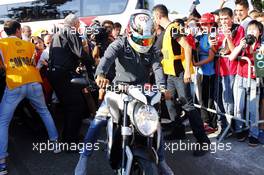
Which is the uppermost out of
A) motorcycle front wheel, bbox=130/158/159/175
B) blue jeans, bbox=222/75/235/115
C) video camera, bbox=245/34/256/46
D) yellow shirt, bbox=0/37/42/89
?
video camera, bbox=245/34/256/46

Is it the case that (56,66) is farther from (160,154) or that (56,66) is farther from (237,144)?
(237,144)

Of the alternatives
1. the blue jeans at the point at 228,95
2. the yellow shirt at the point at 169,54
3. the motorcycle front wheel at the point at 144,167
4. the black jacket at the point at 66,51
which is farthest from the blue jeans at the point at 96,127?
the blue jeans at the point at 228,95

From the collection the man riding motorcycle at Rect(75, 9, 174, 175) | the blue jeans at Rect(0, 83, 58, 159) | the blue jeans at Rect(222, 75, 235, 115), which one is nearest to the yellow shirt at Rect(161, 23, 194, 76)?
the blue jeans at Rect(222, 75, 235, 115)

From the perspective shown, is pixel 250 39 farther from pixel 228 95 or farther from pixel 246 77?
pixel 228 95

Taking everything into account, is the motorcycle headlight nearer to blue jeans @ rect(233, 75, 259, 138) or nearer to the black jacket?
the black jacket

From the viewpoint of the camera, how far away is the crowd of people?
3866 millimetres

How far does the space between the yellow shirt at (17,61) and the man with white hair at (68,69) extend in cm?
34

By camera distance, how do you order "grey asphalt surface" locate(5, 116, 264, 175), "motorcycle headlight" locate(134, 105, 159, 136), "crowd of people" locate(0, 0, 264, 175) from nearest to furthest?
"motorcycle headlight" locate(134, 105, 159, 136) → "crowd of people" locate(0, 0, 264, 175) → "grey asphalt surface" locate(5, 116, 264, 175)

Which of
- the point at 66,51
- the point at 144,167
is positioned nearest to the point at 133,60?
the point at 144,167

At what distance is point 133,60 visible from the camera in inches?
144

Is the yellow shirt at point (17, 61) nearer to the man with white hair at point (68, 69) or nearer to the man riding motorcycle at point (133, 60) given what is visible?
the man with white hair at point (68, 69)

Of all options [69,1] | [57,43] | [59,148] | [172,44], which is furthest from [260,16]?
[69,1]

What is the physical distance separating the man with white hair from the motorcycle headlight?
1.94m

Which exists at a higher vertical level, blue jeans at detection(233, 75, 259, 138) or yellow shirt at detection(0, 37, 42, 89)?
yellow shirt at detection(0, 37, 42, 89)
